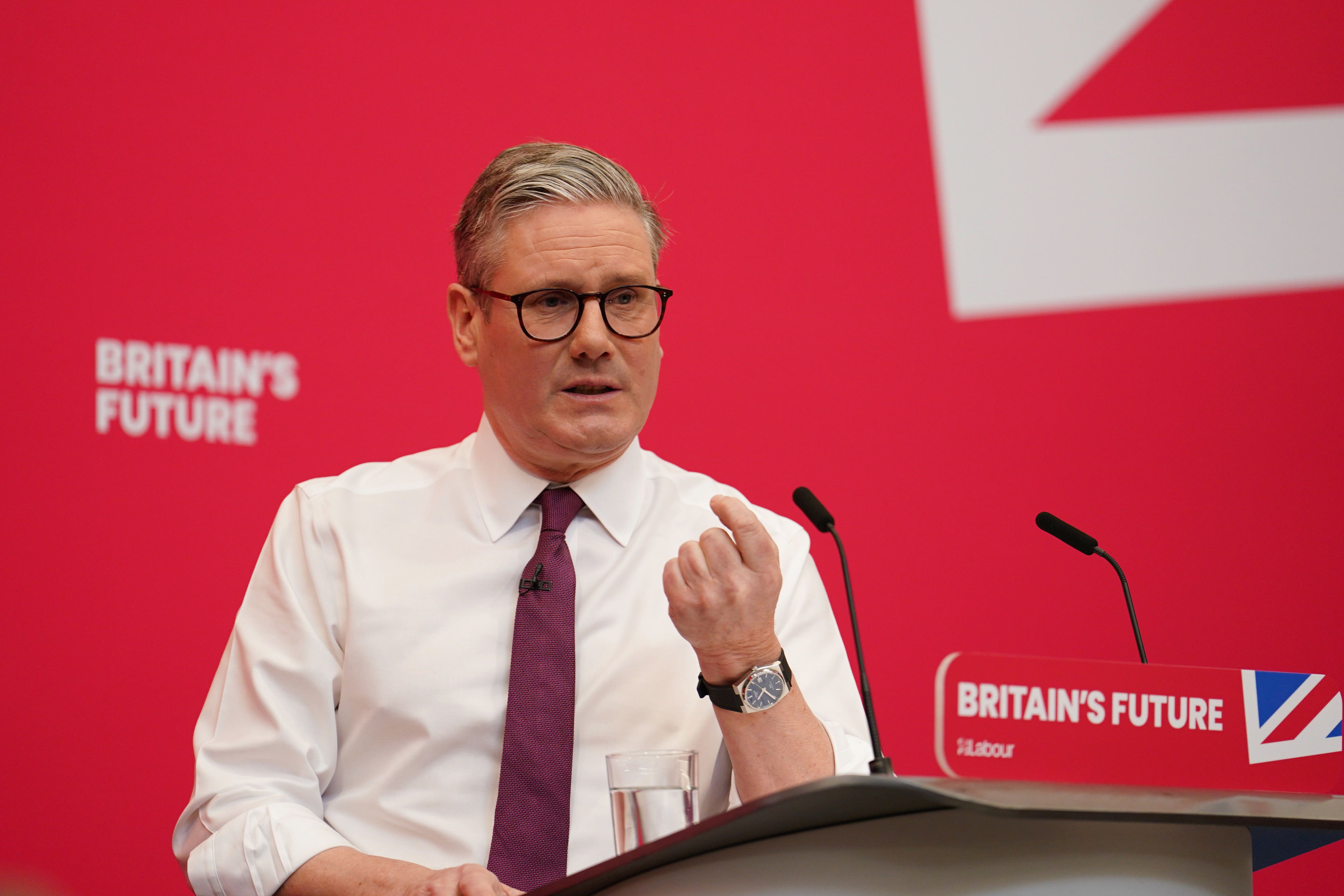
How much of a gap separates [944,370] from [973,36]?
2.13 feet

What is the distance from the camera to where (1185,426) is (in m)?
2.42

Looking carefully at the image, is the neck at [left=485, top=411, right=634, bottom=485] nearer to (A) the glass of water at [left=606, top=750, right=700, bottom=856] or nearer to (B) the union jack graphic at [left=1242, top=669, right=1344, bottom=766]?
(A) the glass of water at [left=606, top=750, right=700, bottom=856]

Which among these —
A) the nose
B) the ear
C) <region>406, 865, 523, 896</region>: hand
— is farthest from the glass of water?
the ear

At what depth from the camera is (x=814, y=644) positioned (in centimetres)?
165

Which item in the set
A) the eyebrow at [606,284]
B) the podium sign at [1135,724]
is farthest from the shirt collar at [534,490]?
the podium sign at [1135,724]

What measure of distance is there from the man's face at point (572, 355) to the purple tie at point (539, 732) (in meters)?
0.14

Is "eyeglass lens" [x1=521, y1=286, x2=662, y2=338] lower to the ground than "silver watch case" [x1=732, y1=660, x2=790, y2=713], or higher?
higher

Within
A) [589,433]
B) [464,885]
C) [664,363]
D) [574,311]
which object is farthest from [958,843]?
[664,363]

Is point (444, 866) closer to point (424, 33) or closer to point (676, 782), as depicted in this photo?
point (676, 782)

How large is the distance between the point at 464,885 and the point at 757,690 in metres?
0.36

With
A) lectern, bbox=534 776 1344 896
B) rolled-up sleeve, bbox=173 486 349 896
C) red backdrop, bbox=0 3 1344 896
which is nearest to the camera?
lectern, bbox=534 776 1344 896

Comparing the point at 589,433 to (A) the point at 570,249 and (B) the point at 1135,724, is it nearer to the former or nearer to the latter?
(A) the point at 570,249

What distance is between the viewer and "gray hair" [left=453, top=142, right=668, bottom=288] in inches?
66.0

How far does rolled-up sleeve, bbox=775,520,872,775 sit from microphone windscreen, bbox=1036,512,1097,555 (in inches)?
13.1
